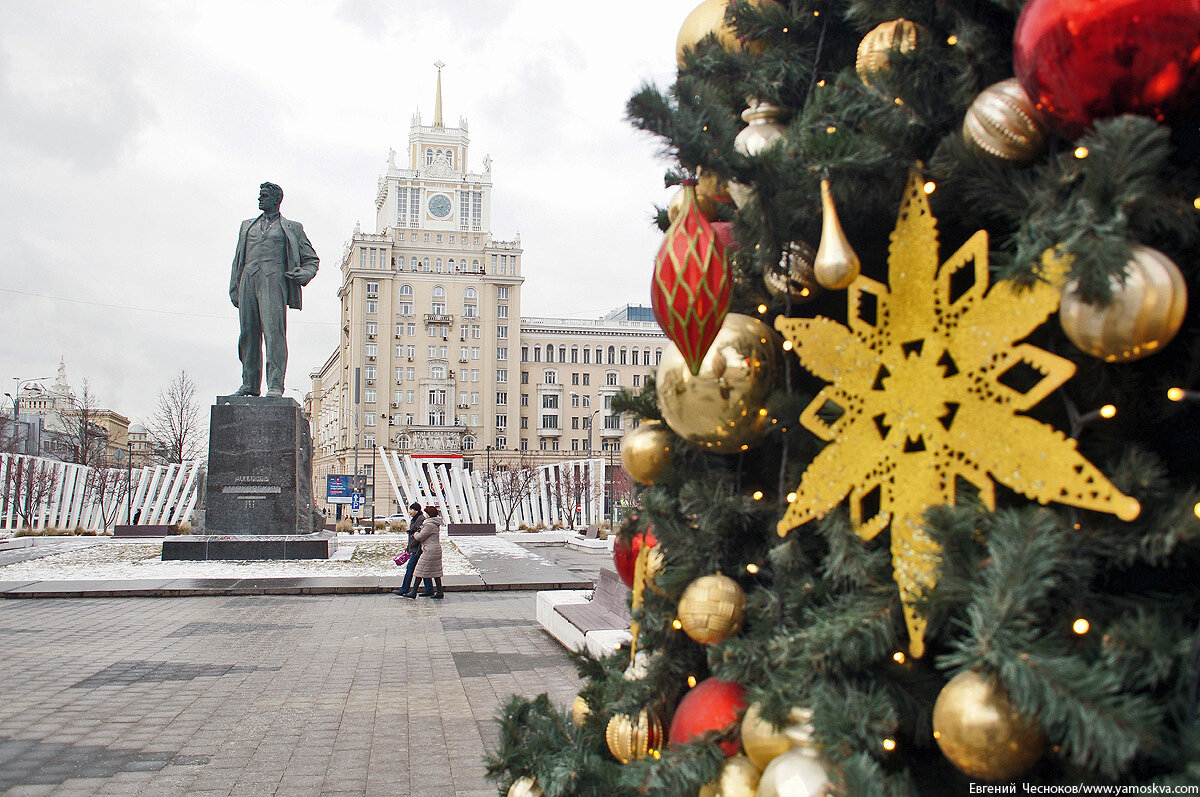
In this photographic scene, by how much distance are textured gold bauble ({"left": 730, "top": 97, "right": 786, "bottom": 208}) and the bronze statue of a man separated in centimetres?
1578

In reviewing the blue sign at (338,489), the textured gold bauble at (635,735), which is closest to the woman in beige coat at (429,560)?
the textured gold bauble at (635,735)

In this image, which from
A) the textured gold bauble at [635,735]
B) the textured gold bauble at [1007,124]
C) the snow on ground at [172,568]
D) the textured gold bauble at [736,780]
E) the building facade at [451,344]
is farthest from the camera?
the building facade at [451,344]

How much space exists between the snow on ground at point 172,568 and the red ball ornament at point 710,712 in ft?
43.1

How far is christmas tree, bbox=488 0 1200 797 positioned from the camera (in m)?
1.27

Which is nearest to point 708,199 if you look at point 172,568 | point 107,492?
point 172,568

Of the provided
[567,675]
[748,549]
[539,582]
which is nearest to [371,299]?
[539,582]

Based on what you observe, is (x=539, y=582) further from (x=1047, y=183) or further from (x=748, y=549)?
(x=1047, y=183)

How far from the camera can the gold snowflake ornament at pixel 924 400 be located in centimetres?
150

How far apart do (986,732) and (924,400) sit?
66 centimetres

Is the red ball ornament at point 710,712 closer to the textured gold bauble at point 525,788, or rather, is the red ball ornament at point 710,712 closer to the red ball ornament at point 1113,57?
Result: the textured gold bauble at point 525,788

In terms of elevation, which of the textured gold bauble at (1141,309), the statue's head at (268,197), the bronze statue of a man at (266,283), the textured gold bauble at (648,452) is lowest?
the textured gold bauble at (648,452)

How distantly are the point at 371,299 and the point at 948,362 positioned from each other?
264 ft

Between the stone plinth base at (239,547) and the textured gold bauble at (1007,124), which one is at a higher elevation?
the textured gold bauble at (1007,124)

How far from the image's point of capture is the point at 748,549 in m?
2.19
